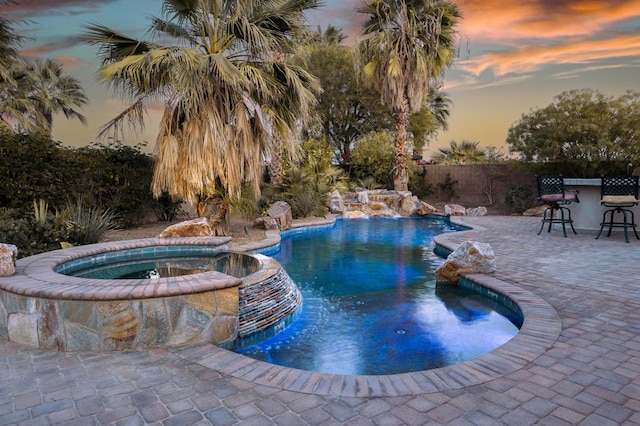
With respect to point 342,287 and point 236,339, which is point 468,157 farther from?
point 236,339

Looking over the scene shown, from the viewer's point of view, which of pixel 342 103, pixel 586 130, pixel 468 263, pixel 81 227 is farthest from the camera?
pixel 342 103

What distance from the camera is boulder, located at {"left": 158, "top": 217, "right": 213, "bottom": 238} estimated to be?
22.2 feet

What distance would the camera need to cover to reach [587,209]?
8.29 m

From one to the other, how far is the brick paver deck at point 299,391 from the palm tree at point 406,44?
1255 cm

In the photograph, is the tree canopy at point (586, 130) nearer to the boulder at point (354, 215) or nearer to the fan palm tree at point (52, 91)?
the boulder at point (354, 215)

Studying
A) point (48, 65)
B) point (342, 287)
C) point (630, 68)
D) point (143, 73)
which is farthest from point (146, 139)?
point (630, 68)

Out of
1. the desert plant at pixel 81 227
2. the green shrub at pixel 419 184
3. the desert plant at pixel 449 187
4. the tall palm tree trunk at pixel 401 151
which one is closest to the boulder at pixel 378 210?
the tall palm tree trunk at pixel 401 151

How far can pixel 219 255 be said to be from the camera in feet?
17.4

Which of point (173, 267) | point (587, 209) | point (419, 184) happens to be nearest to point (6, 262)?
point (173, 267)

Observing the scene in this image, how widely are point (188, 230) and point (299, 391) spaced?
5.15m

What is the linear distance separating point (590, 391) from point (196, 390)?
234 centimetres

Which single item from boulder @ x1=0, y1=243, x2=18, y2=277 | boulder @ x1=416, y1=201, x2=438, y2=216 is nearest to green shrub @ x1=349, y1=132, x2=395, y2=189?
boulder @ x1=416, y1=201, x2=438, y2=216

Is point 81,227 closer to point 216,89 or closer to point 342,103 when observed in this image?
point 216,89

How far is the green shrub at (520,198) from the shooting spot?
13.7 m
